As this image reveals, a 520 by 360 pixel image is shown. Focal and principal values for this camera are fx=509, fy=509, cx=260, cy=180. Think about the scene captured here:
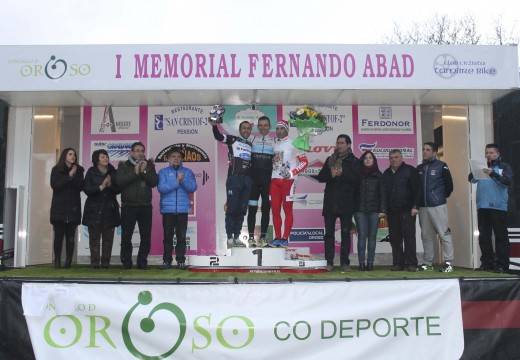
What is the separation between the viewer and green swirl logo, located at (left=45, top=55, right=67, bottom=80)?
243 inches

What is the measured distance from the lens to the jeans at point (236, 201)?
19.9ft

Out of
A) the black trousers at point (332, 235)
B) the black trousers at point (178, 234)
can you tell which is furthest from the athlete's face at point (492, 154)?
the black trousers at point (178, 234)

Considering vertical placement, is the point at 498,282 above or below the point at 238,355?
above

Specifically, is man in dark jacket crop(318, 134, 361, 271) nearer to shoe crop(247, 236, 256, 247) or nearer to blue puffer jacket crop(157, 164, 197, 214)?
shoe crop(247, 236, 256, 247)

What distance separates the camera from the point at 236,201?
19.9 ft

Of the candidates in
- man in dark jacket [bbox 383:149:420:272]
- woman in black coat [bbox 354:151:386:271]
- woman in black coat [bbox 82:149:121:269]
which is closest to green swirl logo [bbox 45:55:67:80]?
woman in black coat [bbox 82:149:121:269]

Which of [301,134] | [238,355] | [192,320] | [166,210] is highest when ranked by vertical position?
[301,134]

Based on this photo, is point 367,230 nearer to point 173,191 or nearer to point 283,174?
point 283,174

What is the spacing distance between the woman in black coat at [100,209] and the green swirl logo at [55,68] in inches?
41.9

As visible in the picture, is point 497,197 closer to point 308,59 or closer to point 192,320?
point 308,59

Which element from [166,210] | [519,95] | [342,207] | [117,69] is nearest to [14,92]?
[117,69]

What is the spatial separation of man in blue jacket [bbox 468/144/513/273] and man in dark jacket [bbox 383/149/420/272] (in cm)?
78

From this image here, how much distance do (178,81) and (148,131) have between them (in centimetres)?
158

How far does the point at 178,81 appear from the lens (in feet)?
20.5
